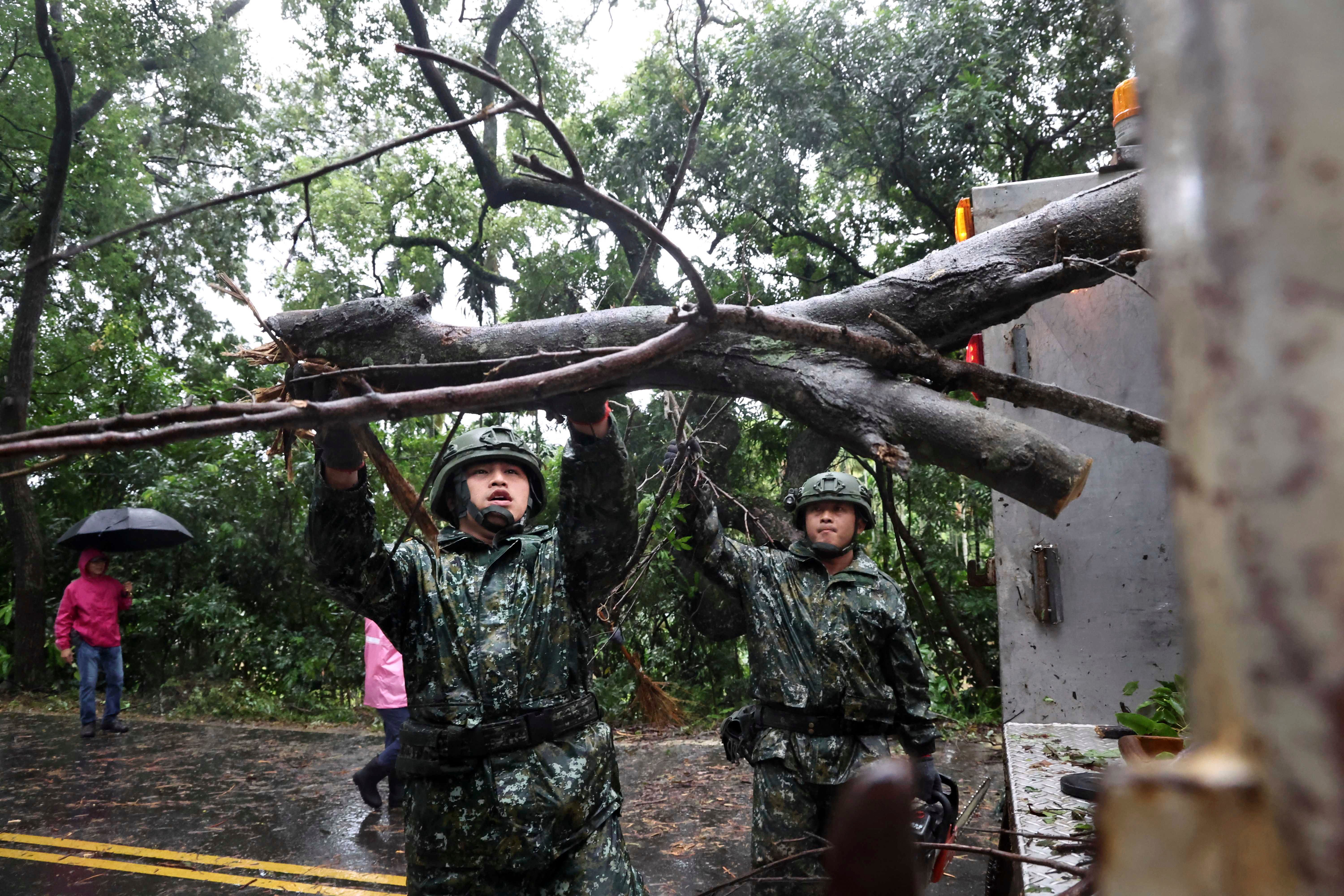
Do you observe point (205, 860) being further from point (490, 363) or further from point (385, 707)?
point (490, 363)

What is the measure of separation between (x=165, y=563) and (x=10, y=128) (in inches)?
232

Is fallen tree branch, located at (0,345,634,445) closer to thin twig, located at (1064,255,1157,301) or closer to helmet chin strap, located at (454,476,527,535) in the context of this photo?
thin twig, located at (1064,255,1157,301)

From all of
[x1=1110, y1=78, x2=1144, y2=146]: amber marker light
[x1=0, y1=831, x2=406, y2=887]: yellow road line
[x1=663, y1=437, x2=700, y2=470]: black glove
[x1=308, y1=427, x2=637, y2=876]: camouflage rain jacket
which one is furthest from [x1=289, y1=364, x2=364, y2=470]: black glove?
[x1=1110, y1=78, x2=1144, y2=146]: amber marker light

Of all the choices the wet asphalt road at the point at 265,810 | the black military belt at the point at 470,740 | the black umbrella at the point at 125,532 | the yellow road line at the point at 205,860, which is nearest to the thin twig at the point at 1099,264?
the black military belt at the point at 470,740

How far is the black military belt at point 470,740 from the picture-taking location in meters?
2.81

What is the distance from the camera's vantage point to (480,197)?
15.3m

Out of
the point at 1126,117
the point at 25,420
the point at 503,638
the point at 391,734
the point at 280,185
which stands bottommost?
the point at 391,734

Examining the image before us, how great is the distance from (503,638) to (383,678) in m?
3.56

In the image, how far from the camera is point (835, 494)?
14.4 feet

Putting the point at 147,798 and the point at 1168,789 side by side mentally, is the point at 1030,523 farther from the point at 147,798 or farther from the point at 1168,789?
the point at 147,798

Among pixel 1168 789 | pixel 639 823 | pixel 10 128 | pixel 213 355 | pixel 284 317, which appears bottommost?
pixel 639 823

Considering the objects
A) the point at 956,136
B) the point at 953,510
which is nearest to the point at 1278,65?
the point at 956,136

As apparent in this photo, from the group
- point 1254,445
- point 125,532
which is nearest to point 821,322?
point 1254,445

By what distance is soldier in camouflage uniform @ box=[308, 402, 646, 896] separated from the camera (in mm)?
2742
